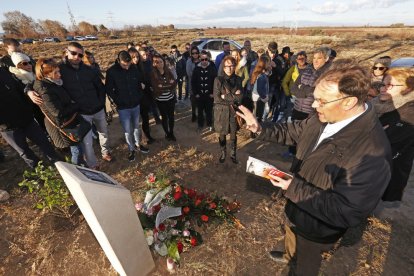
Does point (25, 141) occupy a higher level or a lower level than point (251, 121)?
lower

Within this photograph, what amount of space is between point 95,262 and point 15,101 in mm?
2852

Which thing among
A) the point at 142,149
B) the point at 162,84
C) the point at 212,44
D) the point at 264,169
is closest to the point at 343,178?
the point at 264,169

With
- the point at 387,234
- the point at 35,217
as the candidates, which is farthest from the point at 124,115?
the point at 387,234

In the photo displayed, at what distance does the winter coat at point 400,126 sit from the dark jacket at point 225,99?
89.0 inches

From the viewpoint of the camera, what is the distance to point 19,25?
59.8 meters

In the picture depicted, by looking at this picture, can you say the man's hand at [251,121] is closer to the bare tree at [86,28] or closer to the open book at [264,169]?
the open book at [264,169]

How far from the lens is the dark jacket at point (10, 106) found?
3686 millimetres

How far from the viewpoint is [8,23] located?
2275 inches

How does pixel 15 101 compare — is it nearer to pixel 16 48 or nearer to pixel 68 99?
pixel 68 99

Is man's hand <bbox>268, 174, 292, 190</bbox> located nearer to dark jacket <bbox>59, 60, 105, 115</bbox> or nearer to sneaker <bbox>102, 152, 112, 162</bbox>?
dark jacket <bbox>59, 60, 105, 115</bbox>

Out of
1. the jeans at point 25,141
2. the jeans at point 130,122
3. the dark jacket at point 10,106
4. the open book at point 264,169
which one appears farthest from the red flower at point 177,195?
the dark jacket at point 10,106

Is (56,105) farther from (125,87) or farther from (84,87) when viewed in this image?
(125,87)

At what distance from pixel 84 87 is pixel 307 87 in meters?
3.94

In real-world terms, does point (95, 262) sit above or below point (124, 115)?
below
